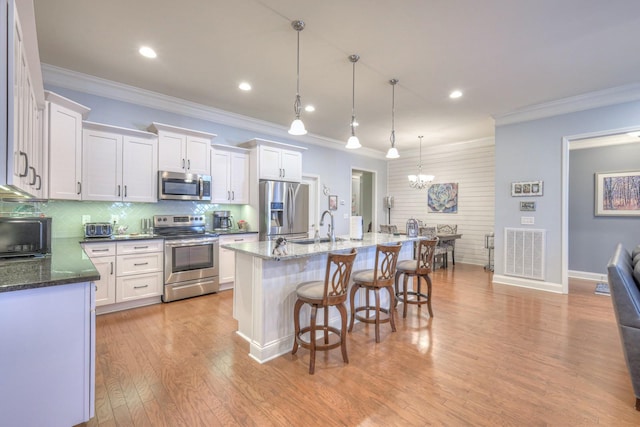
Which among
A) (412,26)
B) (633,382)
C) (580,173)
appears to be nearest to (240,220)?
(412,26)

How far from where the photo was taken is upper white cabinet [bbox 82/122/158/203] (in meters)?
3.64

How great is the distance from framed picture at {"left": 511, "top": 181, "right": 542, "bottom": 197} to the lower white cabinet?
5.81m

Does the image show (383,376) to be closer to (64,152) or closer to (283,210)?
(283,210)

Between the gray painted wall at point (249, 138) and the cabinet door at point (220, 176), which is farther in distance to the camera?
the cabinet door at point (220, 176)

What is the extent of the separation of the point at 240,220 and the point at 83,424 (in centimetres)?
376

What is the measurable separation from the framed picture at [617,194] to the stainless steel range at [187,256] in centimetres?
701

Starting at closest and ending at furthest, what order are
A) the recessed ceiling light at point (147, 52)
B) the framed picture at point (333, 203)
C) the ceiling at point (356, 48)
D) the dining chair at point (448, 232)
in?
the ceiling at point (356, 48)
the recessed ceiling light at point (147, 52)
the dining chair at point (448, 232)
the framed picture at point (333, 203)

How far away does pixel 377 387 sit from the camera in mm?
2135

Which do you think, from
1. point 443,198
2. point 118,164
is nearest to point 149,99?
point 118,164

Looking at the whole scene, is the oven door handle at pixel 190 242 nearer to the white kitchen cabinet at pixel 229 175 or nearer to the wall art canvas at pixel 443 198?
the white kitchen cabinet at pixel 229 175

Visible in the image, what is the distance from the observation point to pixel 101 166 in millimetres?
3727

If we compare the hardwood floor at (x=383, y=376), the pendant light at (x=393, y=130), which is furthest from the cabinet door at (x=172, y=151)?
the pendant light at (x=393, y=130)

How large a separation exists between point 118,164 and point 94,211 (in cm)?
73

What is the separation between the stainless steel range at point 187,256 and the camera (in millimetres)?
4012
